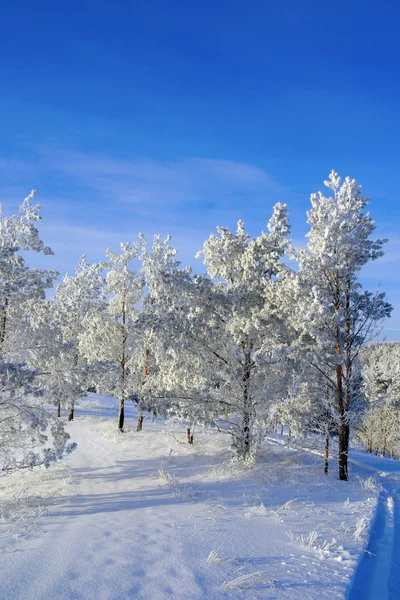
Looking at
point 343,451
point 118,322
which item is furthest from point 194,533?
point 118,322

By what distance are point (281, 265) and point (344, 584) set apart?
10.3 meters

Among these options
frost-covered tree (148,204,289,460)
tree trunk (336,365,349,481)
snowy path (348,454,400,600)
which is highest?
frost-covered tree (148,204,289,460)

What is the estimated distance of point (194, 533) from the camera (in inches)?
332

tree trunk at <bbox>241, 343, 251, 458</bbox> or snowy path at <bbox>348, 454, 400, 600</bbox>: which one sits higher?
tree trunk at <bbox>241, 343, 251, 458</bbox>

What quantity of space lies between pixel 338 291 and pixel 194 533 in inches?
414

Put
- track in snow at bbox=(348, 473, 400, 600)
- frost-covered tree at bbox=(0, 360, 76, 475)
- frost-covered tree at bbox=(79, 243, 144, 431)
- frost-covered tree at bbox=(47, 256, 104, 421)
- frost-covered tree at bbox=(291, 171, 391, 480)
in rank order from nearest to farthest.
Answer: track in snow at bbox=(348, 473, 400, 600)
frost-covered tree at bbox=(0, 360, 76, 475)
frost-covered tree at bbox=(291, 171, 391, 480)
frost-covered tree at bbox=(79, 243, 144, 431)
frost-covered tree at bbox=(47, 256, 104, 421)

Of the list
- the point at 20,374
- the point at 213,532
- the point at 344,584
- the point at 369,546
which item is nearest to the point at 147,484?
the point at 213,532

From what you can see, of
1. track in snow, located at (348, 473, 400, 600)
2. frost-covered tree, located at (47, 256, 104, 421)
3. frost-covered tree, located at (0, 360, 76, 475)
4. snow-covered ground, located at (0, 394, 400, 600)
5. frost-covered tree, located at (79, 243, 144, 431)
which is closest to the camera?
snow-covered ground, located at (0, 394, 400, 600)

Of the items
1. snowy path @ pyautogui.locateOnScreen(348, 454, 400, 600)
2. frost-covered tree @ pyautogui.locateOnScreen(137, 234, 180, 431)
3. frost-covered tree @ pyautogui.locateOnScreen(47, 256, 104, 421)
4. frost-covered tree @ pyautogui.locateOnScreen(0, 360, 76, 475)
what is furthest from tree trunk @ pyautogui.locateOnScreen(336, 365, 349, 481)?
frost-covered tree @ pyautogui.locateOnScreen(47, 256, 104, 421)

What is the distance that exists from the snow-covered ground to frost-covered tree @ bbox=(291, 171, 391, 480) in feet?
13.9

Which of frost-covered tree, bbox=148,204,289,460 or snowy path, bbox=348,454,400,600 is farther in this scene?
frost-covered tree, bbox=148,204,289,460

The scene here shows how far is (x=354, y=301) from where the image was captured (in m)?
16.0

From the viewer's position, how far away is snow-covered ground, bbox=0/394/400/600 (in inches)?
244

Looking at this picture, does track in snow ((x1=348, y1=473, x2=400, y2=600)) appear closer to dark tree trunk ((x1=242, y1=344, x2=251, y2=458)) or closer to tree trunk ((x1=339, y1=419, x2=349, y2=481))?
tree trunk ((x1=339, y1=419, x2=349, y2=481))
